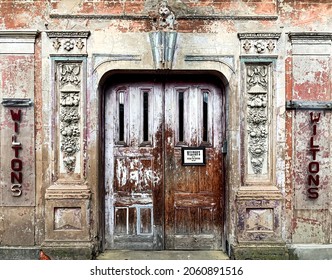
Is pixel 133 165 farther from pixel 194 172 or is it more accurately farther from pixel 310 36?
pixel 310 36

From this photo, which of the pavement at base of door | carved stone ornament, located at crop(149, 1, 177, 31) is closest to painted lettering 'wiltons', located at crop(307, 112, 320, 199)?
the pavement at base of door

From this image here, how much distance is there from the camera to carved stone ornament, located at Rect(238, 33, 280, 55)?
6.88 metres

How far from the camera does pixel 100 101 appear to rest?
709 centimetres

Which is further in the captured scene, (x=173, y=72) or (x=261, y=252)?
(x=173, y=72)

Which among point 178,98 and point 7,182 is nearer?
point 7,182

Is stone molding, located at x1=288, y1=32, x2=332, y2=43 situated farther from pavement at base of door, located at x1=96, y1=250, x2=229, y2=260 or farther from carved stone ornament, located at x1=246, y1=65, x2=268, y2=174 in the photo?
pavement at base of door, located at x1=96, y1=250, x2=229, y2=260

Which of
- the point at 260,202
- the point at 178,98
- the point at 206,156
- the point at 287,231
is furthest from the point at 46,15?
the point at 287,231

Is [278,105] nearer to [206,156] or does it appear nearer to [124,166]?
[206,156]

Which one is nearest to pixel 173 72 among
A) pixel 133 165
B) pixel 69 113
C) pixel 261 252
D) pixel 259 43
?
pixel 259 43

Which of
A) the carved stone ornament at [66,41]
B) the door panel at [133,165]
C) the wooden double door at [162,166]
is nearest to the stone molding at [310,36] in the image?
the wooden double door at [162,166]

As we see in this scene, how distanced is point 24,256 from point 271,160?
14.4 feet

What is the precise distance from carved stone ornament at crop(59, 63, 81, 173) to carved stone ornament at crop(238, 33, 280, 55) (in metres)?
2.79

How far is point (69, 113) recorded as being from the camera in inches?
270

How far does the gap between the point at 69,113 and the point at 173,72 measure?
1.88 m
